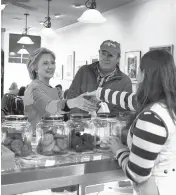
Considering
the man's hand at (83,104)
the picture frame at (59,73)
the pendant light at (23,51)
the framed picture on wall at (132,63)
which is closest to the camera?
the man's hand at (83,104)

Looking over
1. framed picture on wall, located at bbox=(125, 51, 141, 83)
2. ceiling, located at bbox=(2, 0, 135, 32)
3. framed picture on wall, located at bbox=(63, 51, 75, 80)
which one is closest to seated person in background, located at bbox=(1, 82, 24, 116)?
framed picture on wall, located at bbox=(125, 51, 141, 83)

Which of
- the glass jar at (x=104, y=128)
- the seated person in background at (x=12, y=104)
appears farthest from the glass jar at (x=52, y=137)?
the seated person in background at (x=12, y=104)

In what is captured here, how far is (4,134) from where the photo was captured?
127 centimetres

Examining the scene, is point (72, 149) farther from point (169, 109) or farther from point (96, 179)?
point (169, 109)

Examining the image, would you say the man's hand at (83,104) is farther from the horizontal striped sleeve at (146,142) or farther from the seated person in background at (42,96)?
the horizontal striped sleeve at (146,142)

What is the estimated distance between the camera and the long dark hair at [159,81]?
120cm

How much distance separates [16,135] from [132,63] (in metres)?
3.77

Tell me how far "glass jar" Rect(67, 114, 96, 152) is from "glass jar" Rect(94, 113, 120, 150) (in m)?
0.03

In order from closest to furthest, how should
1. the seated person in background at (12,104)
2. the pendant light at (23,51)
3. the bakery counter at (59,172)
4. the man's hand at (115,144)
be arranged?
the bakery counter at (59,172), the man's hand at (115,144), the seated person in background at (12,104), the pendant light at (23,51)

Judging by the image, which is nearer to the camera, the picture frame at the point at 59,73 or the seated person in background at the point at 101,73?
the seated person in background at the point at 101,73

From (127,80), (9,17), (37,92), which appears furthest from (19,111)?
(9,17)

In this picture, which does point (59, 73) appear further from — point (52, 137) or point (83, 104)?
point (52, 137)

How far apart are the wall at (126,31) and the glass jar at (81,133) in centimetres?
294

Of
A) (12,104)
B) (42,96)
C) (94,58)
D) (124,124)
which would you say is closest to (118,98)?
(124,124)
